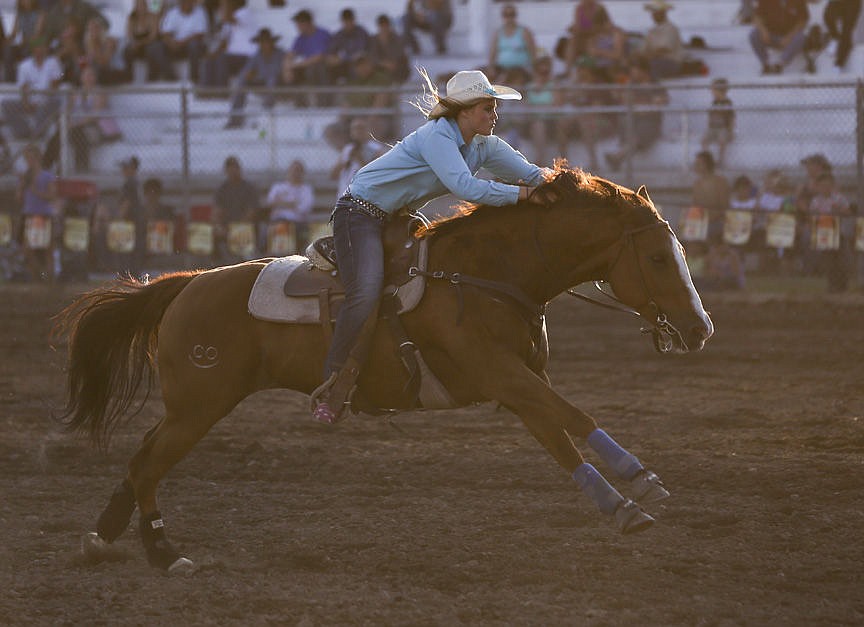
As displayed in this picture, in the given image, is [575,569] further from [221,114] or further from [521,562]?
[221,114]

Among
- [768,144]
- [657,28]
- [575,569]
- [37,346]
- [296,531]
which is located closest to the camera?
[575,569]

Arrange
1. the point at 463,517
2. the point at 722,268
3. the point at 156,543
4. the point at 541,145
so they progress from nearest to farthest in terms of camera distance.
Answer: the point at 156,543, the point at 463,517, the point at 722,268, the point at 541,145

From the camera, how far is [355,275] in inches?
237

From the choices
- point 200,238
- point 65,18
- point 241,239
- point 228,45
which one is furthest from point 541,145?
point 65,18

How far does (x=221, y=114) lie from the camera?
16906 millimetres

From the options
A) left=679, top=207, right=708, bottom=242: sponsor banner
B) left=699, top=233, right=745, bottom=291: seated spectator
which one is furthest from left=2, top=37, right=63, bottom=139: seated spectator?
left=699, top=233, right=745, bottom=291: seated spectator

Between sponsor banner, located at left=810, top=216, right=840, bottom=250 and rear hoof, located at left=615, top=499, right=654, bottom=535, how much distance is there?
1040 centimetres

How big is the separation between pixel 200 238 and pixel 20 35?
7750mm

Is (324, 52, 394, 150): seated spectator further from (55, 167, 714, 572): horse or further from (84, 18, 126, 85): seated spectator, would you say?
(55, 167, 714, 572): horse

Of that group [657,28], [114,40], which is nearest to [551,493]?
[657,28]

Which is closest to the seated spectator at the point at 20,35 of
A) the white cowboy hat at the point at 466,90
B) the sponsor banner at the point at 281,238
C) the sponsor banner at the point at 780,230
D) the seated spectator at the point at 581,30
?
the sponsor banner at the point at 281,238

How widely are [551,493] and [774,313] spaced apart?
7502 millimetres

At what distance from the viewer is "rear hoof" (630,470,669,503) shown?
5.33 m

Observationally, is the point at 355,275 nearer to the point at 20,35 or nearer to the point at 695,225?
the point at 695,225
